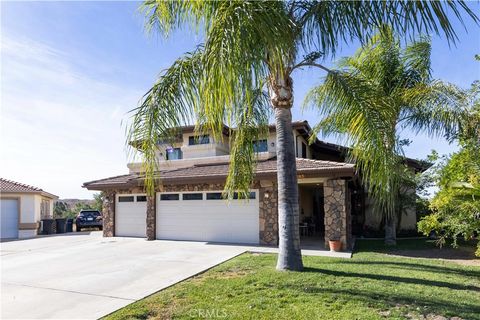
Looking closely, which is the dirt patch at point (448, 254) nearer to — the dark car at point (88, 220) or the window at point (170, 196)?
the window at point (170, 196)

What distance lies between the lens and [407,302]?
606 centimetres

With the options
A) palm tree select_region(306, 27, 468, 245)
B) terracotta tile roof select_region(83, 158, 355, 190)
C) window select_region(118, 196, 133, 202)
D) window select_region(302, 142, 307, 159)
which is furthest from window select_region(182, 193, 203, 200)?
window select_region(302, 142, 307, 159)

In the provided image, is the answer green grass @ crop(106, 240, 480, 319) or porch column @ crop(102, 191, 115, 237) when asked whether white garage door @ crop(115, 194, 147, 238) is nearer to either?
porch column @ crop(102, 191, 115, 237)

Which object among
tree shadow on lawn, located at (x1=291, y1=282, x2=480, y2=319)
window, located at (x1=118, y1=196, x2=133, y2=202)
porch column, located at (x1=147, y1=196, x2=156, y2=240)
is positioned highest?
window, located at (x1=118, y1=196, x2=133, y2=202)

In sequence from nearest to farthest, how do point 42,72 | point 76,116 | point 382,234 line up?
point 42,72 < point 76,116 < point 382,234

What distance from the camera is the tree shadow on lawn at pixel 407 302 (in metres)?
5.58

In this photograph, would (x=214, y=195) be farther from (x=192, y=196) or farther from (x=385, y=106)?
(x=385, y=106)

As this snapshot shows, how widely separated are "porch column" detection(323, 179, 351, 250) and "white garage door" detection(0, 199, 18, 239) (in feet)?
63.8

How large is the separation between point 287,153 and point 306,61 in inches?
90.1

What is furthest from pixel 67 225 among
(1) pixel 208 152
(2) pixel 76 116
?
(2) pixel 76 116

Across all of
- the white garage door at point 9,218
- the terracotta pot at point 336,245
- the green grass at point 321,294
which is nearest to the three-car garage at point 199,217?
the terracotta pot at point 336,245

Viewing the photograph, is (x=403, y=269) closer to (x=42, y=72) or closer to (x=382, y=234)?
(x=382, y=234)

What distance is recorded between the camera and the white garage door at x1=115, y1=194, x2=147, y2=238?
17.5 m

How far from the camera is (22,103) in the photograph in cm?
1134
